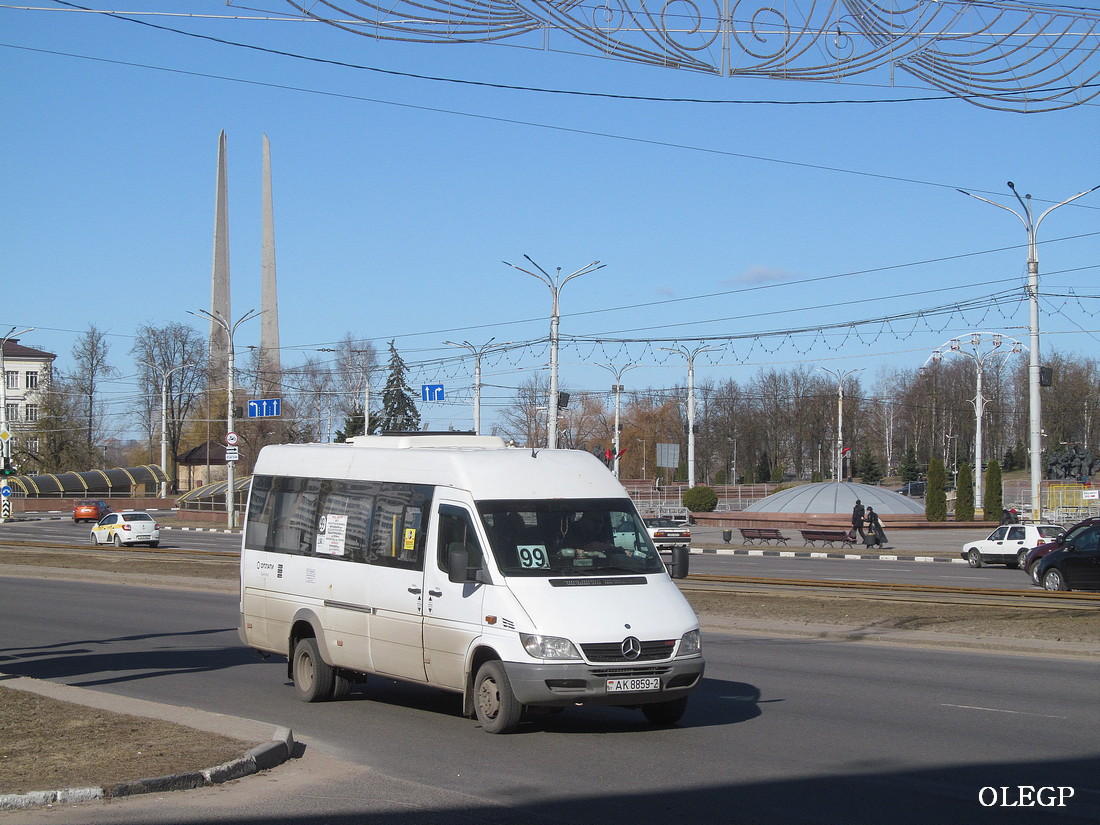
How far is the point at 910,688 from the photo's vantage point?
12.2m

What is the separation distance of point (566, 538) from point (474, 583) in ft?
3.10

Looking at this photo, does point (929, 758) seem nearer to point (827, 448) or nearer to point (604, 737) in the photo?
point (604, 737)

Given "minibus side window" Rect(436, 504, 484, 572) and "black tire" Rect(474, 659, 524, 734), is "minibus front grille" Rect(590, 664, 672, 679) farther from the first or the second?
"minibus side window" Rect(436, 504, 484, 572)

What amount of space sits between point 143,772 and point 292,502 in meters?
5.13

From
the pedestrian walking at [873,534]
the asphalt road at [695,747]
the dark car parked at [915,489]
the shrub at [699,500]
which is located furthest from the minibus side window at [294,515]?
the dark car parked at [915,489]

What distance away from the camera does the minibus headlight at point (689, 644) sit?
30.9 ft

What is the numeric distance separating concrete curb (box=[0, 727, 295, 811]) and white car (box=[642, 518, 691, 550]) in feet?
100

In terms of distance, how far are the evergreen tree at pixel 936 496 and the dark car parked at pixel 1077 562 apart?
34481 millimetres

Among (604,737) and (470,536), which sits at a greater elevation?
(470,536)

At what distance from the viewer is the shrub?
66875 millimetres

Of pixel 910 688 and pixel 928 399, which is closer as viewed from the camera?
pixel 910 688

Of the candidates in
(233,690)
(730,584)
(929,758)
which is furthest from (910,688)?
(730,584)

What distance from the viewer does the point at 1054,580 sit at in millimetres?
24250

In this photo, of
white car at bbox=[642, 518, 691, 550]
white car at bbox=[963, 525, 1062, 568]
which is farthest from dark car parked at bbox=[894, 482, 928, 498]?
white car at bbox=[963, 525, 1062, 568]
